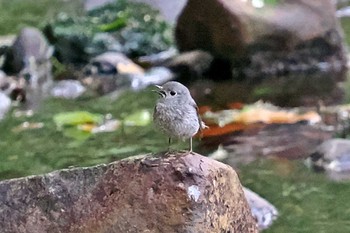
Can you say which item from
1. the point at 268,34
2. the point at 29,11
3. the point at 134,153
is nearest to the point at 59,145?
the point at 134,153

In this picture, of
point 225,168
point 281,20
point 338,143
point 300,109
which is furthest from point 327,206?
point 281,20

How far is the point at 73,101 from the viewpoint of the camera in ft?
34.6

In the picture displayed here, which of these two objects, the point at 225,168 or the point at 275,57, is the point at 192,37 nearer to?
the point at 275,57

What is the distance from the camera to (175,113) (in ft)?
13.9

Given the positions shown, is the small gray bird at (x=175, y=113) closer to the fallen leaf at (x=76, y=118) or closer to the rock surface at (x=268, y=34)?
the fallen leaf at (x=76, y=118)

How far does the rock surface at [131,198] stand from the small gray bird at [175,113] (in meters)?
0.12

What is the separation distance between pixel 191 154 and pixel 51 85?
724 cm

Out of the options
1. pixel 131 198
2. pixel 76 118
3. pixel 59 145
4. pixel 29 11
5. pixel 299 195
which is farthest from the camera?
pixel 29 11

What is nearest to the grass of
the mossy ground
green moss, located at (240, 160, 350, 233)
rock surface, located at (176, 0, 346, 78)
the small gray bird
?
rock surface, located at (176, 0, 346, 78)

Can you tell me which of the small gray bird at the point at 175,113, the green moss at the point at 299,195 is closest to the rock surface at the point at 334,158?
the green moss at the point at 299,195

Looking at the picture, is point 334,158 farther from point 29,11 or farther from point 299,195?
point 29,11

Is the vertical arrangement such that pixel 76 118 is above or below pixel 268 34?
below

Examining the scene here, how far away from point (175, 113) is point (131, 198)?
43 centimetres

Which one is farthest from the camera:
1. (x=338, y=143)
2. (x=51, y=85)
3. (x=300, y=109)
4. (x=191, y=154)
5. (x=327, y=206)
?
(x=51, y=85)
